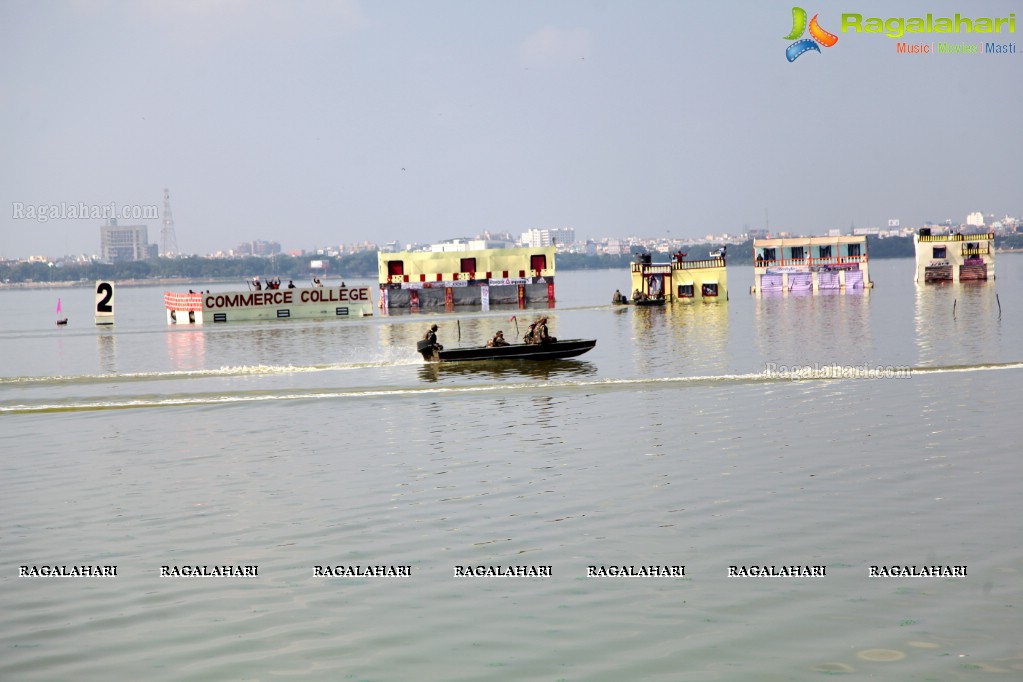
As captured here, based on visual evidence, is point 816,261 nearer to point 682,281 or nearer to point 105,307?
point 682,281

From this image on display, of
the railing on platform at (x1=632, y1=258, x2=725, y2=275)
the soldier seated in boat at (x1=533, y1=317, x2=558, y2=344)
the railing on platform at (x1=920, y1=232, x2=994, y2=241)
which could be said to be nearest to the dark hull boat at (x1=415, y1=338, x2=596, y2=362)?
the soldier seated in boat at (x1=533, y1=317, x2=558, y2=344)

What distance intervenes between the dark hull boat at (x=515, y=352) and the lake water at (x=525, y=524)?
5.33 meters

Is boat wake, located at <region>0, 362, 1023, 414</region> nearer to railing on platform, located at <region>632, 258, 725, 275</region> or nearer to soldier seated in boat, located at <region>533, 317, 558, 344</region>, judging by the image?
soldier seated in boat, located at <region>533, 317, 558, 344</region>

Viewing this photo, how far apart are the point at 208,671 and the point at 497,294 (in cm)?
10296

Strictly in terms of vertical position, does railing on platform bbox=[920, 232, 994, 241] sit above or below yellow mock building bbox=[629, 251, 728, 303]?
above

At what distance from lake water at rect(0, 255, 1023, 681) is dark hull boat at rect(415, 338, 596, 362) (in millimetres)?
5331

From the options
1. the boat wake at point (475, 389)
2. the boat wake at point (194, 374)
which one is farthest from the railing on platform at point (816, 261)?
the boat wake at point (475, 389)

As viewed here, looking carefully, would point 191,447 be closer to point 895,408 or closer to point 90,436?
point 90,436

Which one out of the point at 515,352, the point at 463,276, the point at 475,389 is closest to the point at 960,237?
the point at 463,276

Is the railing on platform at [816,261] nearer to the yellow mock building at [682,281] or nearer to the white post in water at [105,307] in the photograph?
the yellow mock building at [682,281]

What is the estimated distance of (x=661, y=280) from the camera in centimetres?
10450

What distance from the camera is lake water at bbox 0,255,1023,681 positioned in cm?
1124

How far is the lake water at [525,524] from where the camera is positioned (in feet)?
36.9

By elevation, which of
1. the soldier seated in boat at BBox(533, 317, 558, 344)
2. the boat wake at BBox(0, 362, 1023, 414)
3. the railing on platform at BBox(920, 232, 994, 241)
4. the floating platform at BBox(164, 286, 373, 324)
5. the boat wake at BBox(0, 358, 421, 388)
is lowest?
the boat wake at BBox(0, 362, 1023, 414)
